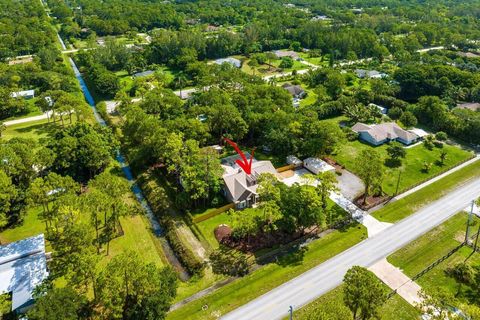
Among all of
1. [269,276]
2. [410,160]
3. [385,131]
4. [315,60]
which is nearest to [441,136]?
[385,131]

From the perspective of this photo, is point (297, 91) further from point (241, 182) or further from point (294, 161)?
point (241, 182)

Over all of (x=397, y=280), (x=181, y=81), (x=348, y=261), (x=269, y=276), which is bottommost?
(x=397, y=280)

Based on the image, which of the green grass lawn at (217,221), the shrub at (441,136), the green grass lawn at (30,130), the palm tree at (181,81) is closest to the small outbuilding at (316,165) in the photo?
the green grass lawn at (217,221)

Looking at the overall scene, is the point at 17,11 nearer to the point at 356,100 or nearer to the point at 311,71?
the point at 311,71

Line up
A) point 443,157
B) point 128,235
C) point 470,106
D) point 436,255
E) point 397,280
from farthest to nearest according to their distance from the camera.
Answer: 1. point 470,106
2. point 443,157
3. point 128,235
4. point 436,255
5. point 397,280

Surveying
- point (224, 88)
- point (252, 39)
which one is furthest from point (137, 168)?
point (252, 39)

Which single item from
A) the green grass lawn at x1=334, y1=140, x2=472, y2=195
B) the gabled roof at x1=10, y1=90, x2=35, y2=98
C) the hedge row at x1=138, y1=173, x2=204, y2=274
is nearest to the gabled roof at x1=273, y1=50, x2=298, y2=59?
the green grass lawn at x1=334, y1=140, x2=472, y2=195
